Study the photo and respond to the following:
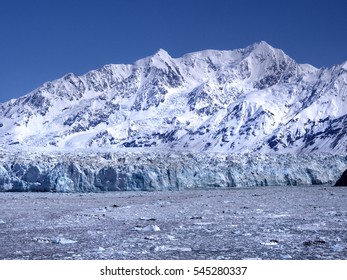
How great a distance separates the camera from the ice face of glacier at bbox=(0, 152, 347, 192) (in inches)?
2227

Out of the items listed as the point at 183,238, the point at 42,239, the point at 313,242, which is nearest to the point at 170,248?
the point at 183,238

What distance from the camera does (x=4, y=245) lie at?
510 inches

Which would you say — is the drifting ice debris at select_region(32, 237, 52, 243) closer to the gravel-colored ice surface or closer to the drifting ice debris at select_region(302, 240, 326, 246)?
the gravel-colored ice surface

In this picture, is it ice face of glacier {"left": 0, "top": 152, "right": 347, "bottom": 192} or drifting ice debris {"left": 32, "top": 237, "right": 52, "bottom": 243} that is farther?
ice face of glacier {"left": 0, "top": 152, "right": 347, "bottom": 192}

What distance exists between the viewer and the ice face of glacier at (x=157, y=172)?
5656 cm

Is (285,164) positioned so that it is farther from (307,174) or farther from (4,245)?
(4,245)

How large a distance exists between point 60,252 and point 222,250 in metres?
3.62

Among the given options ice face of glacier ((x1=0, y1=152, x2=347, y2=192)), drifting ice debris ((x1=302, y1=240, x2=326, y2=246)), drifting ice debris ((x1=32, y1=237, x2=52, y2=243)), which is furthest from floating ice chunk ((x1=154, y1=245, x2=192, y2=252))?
ice face of glacier ((x1=0, y1=152, x2=347, y2=192))

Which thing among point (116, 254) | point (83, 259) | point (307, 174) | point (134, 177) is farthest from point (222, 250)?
point (307, 174)

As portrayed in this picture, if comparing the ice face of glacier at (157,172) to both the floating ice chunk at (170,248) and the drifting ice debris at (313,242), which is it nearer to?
the floating ice chunk at (170,248)

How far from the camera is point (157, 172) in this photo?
59062 millimetres

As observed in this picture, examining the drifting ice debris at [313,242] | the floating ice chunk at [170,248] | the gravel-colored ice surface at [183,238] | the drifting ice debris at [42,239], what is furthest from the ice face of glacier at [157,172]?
the drifting ice debris at [313,242]

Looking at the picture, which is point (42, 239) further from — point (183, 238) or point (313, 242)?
point (313, 242)

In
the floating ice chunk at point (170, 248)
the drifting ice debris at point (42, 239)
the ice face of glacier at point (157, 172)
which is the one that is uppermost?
the ice face of glacier at point (157, 172)
